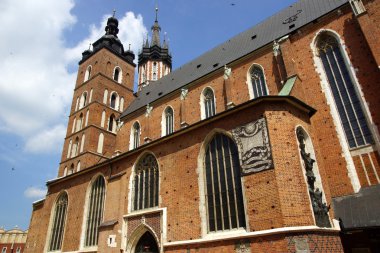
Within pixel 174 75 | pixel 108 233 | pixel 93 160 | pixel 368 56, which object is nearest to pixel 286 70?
pixel 368 56

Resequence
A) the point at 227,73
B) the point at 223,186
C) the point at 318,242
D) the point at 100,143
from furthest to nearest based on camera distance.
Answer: the point at 100,143 < the point at 227,73 < the point at 223,186 < the point at 318,242

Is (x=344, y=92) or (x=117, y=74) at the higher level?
(x=117, y=74)

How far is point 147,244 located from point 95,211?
14.8 feet

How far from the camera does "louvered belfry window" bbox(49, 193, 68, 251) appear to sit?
16797 millimetres

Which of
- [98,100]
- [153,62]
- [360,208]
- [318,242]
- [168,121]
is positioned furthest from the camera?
[153,62]

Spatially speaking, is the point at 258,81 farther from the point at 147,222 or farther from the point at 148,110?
the point at 147,222

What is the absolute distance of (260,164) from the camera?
9.42 m

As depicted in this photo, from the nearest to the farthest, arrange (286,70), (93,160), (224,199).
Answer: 1. (224,199)
2. (286,70)
3. (93,160)

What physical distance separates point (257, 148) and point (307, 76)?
5642 millimetres

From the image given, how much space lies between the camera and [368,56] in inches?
461

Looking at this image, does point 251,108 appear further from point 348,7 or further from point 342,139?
point 348,7

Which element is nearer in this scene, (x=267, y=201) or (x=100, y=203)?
(x=267, y=201)

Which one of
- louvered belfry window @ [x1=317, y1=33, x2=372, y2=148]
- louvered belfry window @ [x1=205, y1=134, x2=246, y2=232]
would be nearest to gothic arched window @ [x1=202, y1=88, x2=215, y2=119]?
louvered belfry window @ [x1=205, y1=134, x2=246, y2=232]

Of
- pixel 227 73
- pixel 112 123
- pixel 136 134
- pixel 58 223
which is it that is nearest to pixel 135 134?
pixel 136 134
